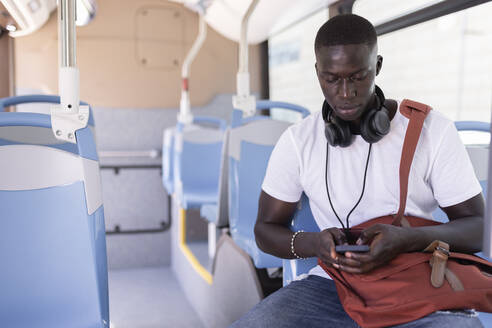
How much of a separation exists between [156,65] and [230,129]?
262cm

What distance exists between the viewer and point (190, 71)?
5.05m

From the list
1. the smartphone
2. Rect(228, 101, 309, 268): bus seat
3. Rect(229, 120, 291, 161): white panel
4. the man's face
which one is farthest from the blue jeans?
Rect(229, 120, 291, 161): white panel

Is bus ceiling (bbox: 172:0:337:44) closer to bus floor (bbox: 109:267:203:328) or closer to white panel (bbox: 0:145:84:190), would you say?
bus floor (bbox: 109:267:203:328)

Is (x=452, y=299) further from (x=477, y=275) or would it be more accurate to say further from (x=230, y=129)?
(x=230, y=129)

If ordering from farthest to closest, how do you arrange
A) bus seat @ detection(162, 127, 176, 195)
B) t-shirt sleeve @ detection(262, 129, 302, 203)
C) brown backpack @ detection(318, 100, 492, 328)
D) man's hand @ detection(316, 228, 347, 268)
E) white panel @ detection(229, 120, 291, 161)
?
bus seat @ detection(162, 127, 176, 195) < white panel @ detection(229, 120, 291, 161) < t-shirt sleeve @ detection(262, 129, 302, 203) < man's hand @ detection(316, 228, 347, 268) < brown backpack @ detection(318, 100, 492, 328)

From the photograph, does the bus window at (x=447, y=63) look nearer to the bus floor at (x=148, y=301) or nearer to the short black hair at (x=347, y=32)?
the short black hair at (x=347, y=32)

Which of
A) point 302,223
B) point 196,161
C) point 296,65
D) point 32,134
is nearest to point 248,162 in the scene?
point 302,223

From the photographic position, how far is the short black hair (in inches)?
55.5

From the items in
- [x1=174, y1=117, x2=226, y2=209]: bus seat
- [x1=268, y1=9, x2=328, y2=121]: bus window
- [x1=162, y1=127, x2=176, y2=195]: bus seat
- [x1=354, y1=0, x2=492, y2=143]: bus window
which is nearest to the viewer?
[x1=354, y1=0, x2=492, y2=143]: bus window

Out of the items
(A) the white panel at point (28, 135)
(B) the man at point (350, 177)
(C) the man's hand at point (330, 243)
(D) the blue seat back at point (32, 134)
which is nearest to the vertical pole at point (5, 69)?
(D) the blue seat back at point (32, 134)

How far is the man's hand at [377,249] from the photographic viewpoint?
1179mm

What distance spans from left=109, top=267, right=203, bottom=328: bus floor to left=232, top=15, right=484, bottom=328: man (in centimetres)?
219

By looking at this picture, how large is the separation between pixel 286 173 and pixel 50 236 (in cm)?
78

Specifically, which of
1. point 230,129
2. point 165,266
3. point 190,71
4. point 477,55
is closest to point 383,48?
point 477,55
